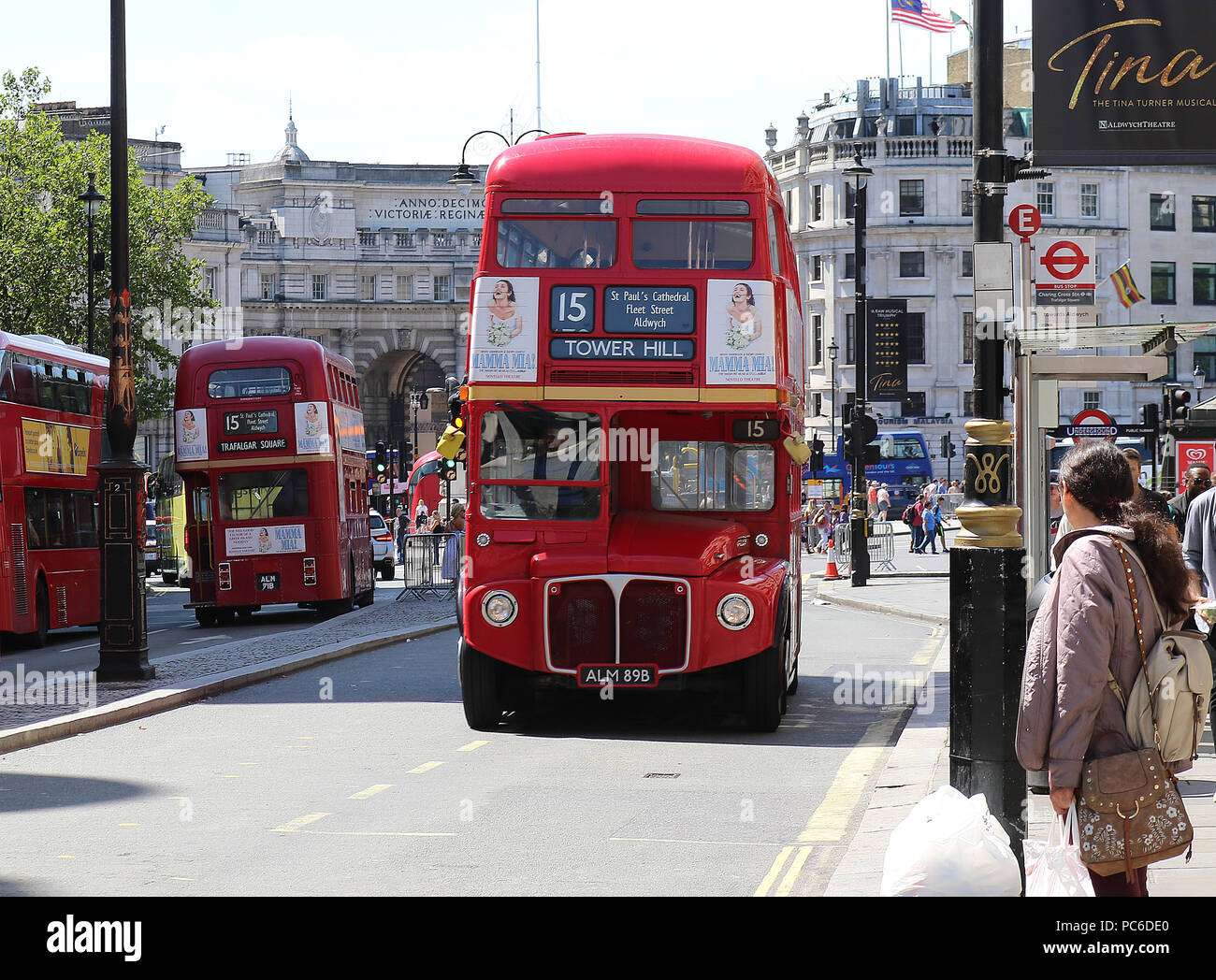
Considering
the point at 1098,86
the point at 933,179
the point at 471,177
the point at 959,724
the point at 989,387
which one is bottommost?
the point at 959,724

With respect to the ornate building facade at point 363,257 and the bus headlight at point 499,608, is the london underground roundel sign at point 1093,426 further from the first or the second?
the ornate building facade at point 363,257

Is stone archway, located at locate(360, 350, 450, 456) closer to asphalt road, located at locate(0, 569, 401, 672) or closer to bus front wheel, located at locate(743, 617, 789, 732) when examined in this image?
asphalt road, located at locate(0, 569, 401, 672)

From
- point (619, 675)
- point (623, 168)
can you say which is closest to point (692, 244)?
point (623, 168)

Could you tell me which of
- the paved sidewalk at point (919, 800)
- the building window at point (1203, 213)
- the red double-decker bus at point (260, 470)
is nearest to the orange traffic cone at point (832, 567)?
the red double-decker bus at point (260, 470)

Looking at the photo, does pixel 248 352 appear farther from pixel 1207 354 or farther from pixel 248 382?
pixel 1207 354

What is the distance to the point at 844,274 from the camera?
8000 cm

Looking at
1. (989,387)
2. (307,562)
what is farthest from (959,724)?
(307,562)

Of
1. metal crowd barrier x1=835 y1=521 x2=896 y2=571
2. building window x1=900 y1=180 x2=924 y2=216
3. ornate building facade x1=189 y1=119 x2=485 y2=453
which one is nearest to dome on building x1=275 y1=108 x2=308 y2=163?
ornate building facade x1=189 y1=119 x2=485 y2=453

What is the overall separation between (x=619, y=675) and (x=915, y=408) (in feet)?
219

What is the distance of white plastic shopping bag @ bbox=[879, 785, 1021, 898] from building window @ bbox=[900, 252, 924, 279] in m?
76.4

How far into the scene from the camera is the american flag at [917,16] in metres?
57.1

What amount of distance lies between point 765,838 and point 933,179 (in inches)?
2918

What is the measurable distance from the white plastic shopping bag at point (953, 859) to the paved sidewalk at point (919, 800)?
1.61 m
